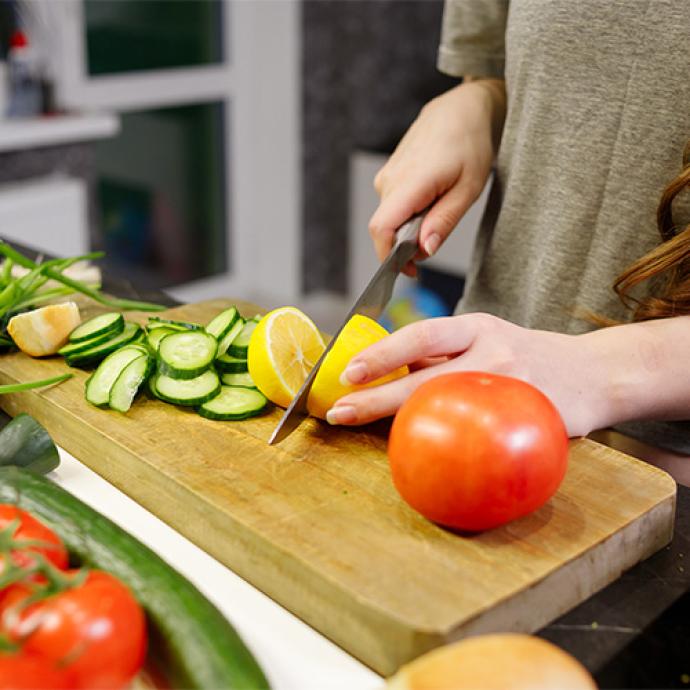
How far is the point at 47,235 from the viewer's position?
10.8 ft

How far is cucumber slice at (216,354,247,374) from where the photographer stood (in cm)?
121

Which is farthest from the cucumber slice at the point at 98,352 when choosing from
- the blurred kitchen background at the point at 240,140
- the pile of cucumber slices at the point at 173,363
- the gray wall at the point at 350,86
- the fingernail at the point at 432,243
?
the gray wall at the point at 350,86

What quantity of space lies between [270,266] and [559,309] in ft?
10.1

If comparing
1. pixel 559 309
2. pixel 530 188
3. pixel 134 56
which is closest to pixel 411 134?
pixel 530 188

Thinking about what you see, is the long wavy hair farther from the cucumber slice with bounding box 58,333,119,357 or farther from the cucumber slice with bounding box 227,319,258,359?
the cucumber slice with bounding box 58,333,119,357

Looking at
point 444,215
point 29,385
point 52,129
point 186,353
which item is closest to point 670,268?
point 444,215

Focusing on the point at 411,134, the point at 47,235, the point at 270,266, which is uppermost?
the point at 411,134

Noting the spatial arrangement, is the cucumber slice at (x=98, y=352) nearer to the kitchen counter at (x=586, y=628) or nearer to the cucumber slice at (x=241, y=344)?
the cucumber slice at (x=241, y=344)

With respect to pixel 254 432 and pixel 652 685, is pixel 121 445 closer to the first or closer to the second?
pixel 254 432

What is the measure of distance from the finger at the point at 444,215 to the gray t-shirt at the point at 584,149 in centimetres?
8

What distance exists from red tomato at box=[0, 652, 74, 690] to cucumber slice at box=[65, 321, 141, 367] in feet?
2.06

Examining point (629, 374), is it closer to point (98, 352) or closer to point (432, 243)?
point (432, 243)

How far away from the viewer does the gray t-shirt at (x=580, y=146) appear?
4.04ft

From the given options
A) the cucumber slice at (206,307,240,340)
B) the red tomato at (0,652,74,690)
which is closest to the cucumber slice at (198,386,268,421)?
the cucumber slice at (206,307,240,340)
